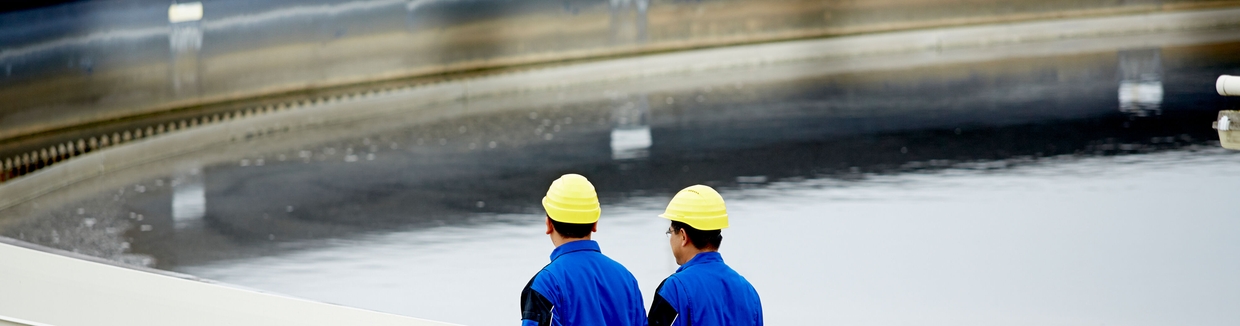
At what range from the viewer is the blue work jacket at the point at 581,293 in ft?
8.89

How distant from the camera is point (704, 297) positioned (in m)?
2.78

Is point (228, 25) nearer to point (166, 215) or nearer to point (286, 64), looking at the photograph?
point (286, 64)

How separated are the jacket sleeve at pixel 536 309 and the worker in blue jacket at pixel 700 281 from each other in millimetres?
253

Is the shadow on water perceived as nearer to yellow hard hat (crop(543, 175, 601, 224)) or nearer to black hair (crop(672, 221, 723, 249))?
yellow hard hat (crop(543, 175, 601, 224))

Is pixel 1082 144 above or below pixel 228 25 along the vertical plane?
below

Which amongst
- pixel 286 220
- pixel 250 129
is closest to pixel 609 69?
pixel 250 129

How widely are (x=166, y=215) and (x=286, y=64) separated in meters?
5.29

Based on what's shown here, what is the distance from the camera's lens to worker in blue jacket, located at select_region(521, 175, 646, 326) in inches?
107

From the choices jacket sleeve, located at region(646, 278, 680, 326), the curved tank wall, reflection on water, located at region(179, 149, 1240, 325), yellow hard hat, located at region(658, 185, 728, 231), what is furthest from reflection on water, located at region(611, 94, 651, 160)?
jacket sleeve, located at region(646, 278, 680, 326)

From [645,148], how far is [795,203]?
285 cm

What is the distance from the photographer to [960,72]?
1523 centimetres

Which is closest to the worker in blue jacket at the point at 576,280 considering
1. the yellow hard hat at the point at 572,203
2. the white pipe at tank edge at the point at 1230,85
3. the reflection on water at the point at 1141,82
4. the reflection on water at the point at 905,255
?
the yellow hard hat at the point at 572,203

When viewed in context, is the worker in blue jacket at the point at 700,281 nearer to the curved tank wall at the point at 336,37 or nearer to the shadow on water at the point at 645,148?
the shadow on water at the point at 645,148

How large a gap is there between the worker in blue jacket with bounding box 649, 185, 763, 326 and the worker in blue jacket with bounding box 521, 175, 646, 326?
10cm
